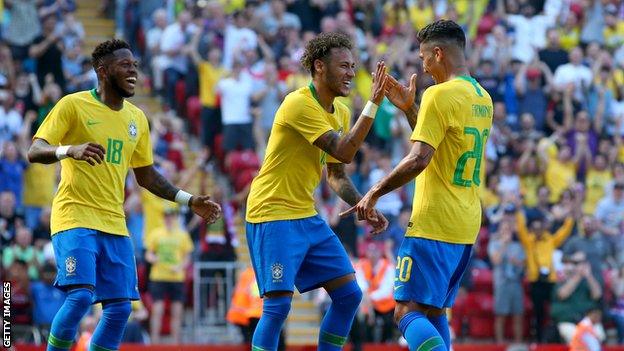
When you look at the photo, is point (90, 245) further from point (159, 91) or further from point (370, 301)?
point (159, 91)

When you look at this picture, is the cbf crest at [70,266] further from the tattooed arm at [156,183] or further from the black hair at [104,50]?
the black hair at [104,50]

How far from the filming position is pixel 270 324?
1180cm

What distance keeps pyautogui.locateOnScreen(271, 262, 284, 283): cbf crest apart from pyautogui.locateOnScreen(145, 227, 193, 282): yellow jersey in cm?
864

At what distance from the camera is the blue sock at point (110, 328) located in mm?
11977

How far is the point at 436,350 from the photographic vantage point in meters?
11.1

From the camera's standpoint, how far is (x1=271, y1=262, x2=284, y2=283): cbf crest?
11.8m

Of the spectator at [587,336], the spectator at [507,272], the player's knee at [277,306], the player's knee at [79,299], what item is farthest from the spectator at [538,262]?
the player's knee at [79,299]

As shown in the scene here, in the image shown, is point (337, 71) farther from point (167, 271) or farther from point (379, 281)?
point (167, 271)

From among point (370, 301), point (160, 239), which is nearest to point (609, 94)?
point (370, 301)

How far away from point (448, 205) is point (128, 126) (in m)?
2.91

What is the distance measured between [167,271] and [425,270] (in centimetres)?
953

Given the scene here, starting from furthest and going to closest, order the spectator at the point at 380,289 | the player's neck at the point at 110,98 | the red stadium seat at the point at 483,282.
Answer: the red stadium seat at the point at 483,282 → the spectator at the point at 380,289 → the player's neck at the point at 110,98

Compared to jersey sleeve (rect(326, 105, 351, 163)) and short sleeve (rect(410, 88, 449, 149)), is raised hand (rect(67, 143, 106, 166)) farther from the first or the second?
short sleeve (rect(410, 88, 449, 149))

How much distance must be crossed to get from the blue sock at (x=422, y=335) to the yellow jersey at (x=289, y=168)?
4.72 feet
